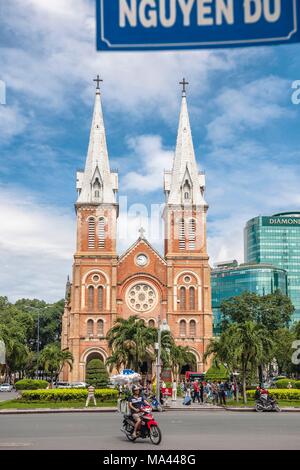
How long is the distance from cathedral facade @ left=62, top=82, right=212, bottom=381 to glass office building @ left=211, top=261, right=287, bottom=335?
200 ft

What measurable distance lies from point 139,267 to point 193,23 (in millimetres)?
62382

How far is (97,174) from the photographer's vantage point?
6725 centimetres

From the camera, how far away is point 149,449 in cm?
1324

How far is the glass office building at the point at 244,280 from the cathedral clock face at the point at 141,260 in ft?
200

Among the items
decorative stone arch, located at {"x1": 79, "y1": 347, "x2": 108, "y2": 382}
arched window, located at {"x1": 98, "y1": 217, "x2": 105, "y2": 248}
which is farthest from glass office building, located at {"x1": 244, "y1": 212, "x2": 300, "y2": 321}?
decorative stone arch, located at {"x1": 79, "y1": 347, "x2": 108, "y2": 382}

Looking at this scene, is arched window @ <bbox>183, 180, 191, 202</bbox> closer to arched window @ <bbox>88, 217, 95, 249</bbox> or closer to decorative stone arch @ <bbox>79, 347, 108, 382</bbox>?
arched window @ <bbox>88, 217, 95, 249</bbox>

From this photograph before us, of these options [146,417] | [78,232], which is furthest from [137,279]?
[146,417]

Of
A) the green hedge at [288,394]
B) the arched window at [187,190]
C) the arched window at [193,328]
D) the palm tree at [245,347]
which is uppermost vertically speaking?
the arched window at [187,190]

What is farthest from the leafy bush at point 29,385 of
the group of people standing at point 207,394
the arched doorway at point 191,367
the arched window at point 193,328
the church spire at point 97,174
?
the church spire at point 97,174

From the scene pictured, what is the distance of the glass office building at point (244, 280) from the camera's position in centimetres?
12775

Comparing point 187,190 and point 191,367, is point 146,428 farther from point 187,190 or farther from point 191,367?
point 187,190

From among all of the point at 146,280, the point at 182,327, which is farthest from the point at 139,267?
the point at 182,327

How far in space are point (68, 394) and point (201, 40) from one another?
31.4m

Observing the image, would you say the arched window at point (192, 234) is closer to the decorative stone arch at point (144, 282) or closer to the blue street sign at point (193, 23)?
the decorative stone arch at point (144, 282)
